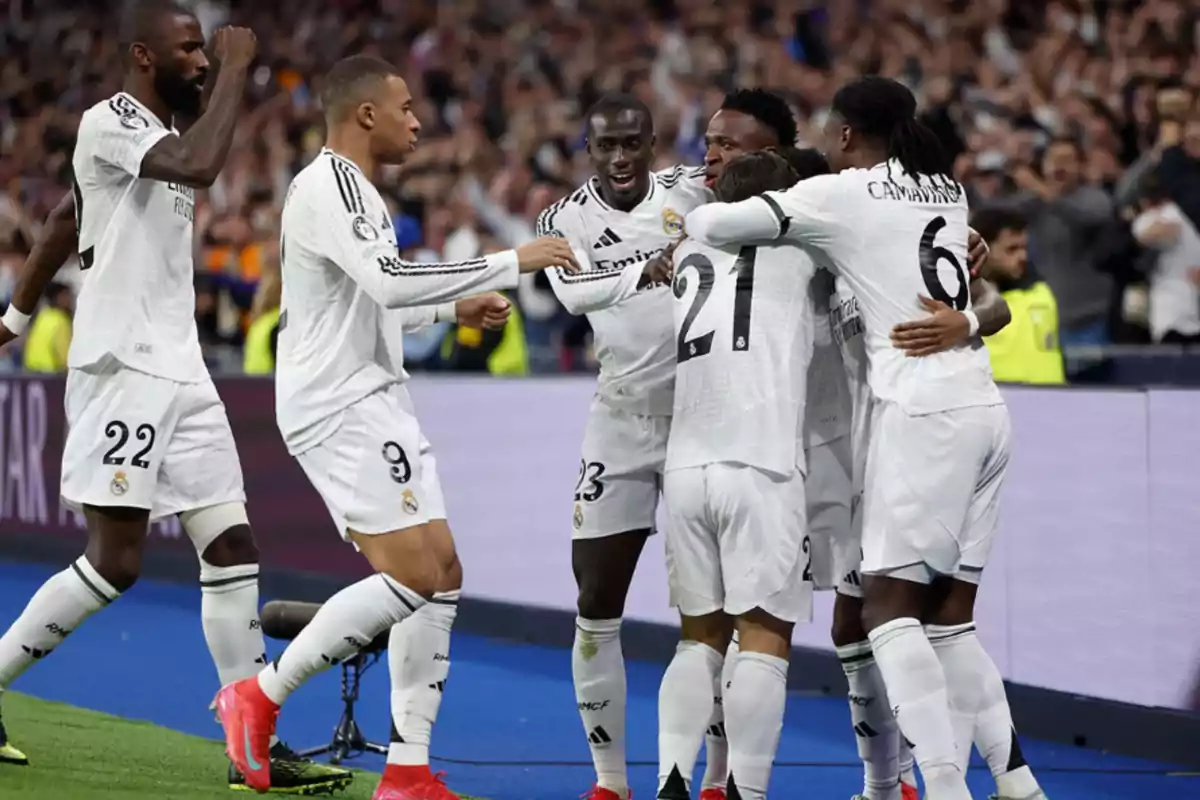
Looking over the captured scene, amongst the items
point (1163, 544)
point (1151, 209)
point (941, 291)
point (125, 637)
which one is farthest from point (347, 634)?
point (1151, 209)

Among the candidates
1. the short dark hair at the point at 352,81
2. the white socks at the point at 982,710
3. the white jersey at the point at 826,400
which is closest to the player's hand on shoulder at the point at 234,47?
the short dark hair at the point at 352,81

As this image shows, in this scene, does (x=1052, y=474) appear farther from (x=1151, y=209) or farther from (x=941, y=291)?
(x=1151, y=209)

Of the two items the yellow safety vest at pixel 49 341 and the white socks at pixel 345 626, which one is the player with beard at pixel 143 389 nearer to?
the white socks at pixel 345 626

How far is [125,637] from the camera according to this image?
11695 millimetres

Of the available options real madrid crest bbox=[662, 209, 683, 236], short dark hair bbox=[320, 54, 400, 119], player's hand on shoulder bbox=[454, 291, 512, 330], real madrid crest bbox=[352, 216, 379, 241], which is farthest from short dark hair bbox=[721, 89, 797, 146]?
real madrid crest bbox=[352, 216, 379, 241]

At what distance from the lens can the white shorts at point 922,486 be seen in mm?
5836

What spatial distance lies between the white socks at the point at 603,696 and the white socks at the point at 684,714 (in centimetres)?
52

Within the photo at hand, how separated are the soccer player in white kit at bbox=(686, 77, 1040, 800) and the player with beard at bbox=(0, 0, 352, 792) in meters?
2.04

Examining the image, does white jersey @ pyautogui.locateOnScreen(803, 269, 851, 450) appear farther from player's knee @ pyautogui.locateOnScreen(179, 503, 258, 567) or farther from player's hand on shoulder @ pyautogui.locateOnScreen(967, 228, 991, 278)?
player's knee @ pyautogui.locateOnScreen(179, 503, 258, 567)

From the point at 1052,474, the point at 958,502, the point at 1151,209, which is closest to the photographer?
the point at 958,502

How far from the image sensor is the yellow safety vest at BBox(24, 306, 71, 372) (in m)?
17.4

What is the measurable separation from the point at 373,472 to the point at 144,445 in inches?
44.3

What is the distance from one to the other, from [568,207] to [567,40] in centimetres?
1300

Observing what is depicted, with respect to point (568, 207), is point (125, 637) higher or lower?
lower
